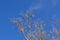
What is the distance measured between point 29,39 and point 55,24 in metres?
2.10

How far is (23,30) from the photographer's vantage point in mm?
24672

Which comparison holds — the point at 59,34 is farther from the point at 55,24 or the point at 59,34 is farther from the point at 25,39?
the point at 25,39

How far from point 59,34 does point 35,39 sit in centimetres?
177

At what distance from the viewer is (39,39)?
78.4 feet

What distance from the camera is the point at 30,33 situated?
24281 millimetres

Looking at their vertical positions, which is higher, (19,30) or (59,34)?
(19,30)

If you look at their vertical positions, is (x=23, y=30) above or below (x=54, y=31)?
above

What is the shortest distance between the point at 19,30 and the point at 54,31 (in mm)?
2585

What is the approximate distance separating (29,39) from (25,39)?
317 mm

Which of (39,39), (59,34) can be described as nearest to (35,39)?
(39,39)

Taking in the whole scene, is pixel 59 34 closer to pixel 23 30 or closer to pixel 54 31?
pixel 54 31

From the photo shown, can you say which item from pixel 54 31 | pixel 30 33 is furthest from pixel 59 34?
pixel 30 33

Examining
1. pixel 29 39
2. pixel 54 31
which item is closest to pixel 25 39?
pixel 29 39

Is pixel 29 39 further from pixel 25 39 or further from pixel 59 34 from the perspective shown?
pixel 59 34
